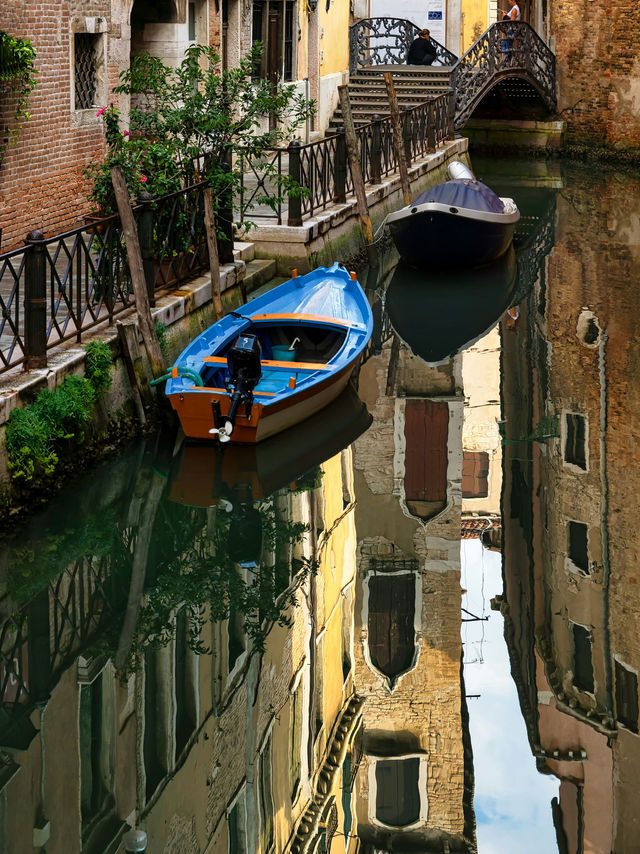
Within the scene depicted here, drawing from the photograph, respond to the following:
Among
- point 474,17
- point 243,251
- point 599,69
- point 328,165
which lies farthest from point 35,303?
point 474,17

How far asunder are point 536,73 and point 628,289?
Answer: 14260 millimetres

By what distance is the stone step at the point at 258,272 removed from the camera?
13234 mm

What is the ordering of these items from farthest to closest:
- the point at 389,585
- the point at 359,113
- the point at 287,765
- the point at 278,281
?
→ the point at 359,113
the point at 278,281
the point at 389,585
the point at 287,765

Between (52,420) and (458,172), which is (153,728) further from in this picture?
(458,172)

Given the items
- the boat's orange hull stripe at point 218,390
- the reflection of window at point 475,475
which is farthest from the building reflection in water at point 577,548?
Answer: the boat's orange hull stripe at point 218,390

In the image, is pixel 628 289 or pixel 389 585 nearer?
pixel 389 585

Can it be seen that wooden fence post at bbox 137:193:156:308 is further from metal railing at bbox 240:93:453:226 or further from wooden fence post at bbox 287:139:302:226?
wooden fence post at bbox 287:139:302:226

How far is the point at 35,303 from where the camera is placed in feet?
29.0

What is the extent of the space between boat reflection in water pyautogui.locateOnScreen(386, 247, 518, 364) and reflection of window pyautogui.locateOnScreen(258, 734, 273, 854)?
774 centimetres

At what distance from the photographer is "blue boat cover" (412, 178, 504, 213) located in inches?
663

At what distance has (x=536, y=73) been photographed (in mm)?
29203

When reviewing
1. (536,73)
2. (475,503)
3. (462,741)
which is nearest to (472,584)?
(475,503)

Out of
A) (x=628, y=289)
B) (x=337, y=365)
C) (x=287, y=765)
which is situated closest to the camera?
(x=287, y=765)

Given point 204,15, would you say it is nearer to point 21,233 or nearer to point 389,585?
point 21,233
